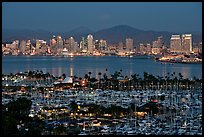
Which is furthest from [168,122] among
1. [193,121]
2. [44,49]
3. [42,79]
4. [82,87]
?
[44,49]

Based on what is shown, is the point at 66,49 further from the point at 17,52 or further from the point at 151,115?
the point at 151,115

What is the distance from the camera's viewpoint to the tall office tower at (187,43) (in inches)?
1835

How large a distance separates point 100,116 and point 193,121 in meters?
Result: 1.67

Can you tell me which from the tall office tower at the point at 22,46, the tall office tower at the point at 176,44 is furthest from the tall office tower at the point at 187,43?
the tall office tower at the point at 22,46

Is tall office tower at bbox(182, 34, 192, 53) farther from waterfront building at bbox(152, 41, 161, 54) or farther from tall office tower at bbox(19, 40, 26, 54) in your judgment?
tall office tower at bbox(19, 40, 26, 54)

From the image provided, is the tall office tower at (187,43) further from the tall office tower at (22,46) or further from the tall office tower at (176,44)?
the tall office tower at (22,46)

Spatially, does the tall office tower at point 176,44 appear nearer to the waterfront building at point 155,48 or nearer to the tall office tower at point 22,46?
the waterfront building at point 155,48

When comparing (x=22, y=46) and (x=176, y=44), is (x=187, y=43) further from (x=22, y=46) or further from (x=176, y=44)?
(x=22, y=46)

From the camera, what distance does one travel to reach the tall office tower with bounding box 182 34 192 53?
46606mm

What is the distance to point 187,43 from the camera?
47438 millimetres

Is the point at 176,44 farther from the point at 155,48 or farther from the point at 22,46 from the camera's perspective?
the point at 22,46

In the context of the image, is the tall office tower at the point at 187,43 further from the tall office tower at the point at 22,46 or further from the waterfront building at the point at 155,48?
the tall office tower at the point at 22,46

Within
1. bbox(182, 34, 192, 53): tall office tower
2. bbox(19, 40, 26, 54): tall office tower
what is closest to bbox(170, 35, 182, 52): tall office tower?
bbox(182, 34, 192, 53): tall office tower

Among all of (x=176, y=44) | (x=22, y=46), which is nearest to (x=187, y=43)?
(x=176, y=44)
